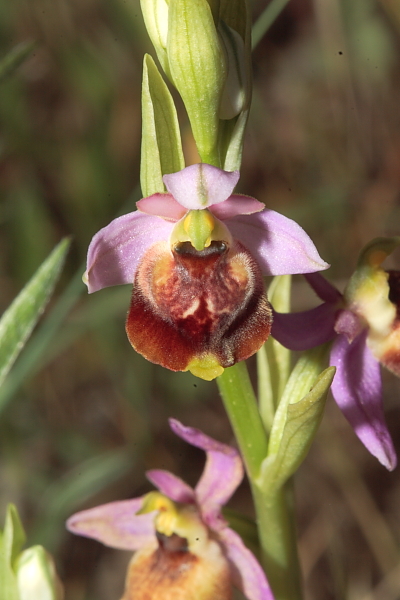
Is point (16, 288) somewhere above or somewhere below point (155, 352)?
below

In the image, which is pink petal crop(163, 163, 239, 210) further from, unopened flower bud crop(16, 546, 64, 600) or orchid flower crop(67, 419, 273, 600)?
unopened flower bud crop(16, 546, 64, 600)

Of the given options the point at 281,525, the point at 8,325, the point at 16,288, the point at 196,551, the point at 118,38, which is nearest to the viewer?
the point at 8,325

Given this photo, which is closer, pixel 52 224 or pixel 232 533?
pixel 232 533

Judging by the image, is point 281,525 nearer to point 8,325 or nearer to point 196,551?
point 196,551

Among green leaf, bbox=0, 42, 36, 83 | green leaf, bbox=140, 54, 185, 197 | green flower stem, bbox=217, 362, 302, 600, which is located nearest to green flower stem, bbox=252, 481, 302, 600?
green flower stem, bbox=217, 362, 302, 600

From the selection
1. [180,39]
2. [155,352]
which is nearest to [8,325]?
[155,352]

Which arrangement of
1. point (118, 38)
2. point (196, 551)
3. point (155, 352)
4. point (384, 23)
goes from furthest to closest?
point (384, 23) → point (118, 38) → point (196, 551) → point (155, 352)

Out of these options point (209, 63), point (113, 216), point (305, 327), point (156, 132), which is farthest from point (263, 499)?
point (113, 216)
